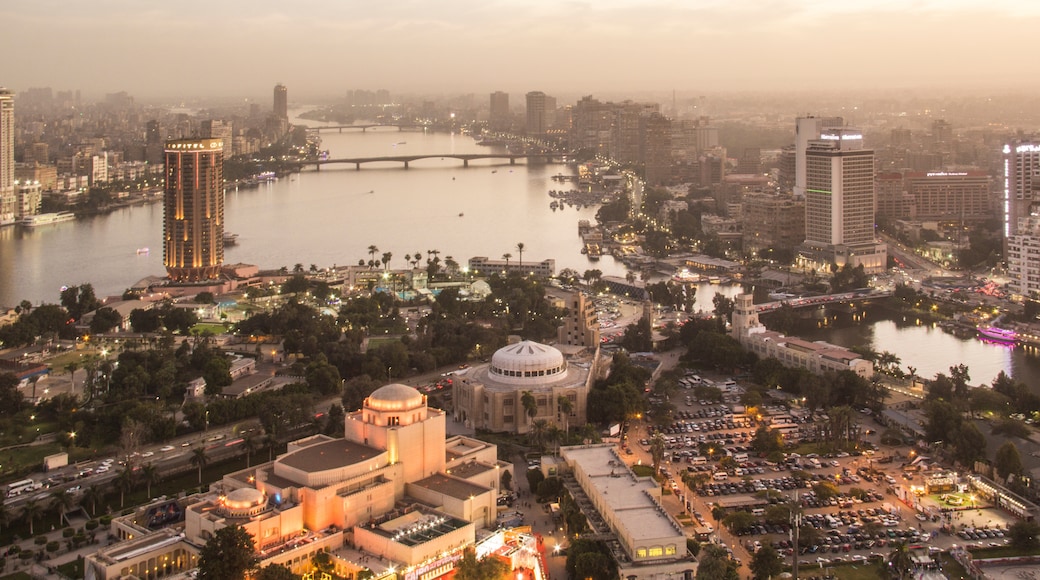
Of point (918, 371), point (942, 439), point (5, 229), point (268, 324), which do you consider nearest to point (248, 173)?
point (5, 229)

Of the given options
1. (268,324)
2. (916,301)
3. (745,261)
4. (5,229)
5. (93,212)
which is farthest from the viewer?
(93,212)

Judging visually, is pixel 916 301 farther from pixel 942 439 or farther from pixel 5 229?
pixel 5 229

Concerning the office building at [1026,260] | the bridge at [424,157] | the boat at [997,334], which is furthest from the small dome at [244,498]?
the bridge at [424,157]

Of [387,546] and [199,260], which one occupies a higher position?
[199,260]

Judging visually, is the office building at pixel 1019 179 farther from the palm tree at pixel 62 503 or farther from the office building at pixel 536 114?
the office building at pixel 536 114

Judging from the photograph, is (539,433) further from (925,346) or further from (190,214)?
(190,214)

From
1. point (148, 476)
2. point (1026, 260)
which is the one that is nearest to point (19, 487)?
point (148, 476)

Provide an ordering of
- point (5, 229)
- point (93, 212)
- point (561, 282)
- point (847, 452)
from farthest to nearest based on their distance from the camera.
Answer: point (93, 212) → point (5, 229) → point (561, 282) → point (847, 452)
